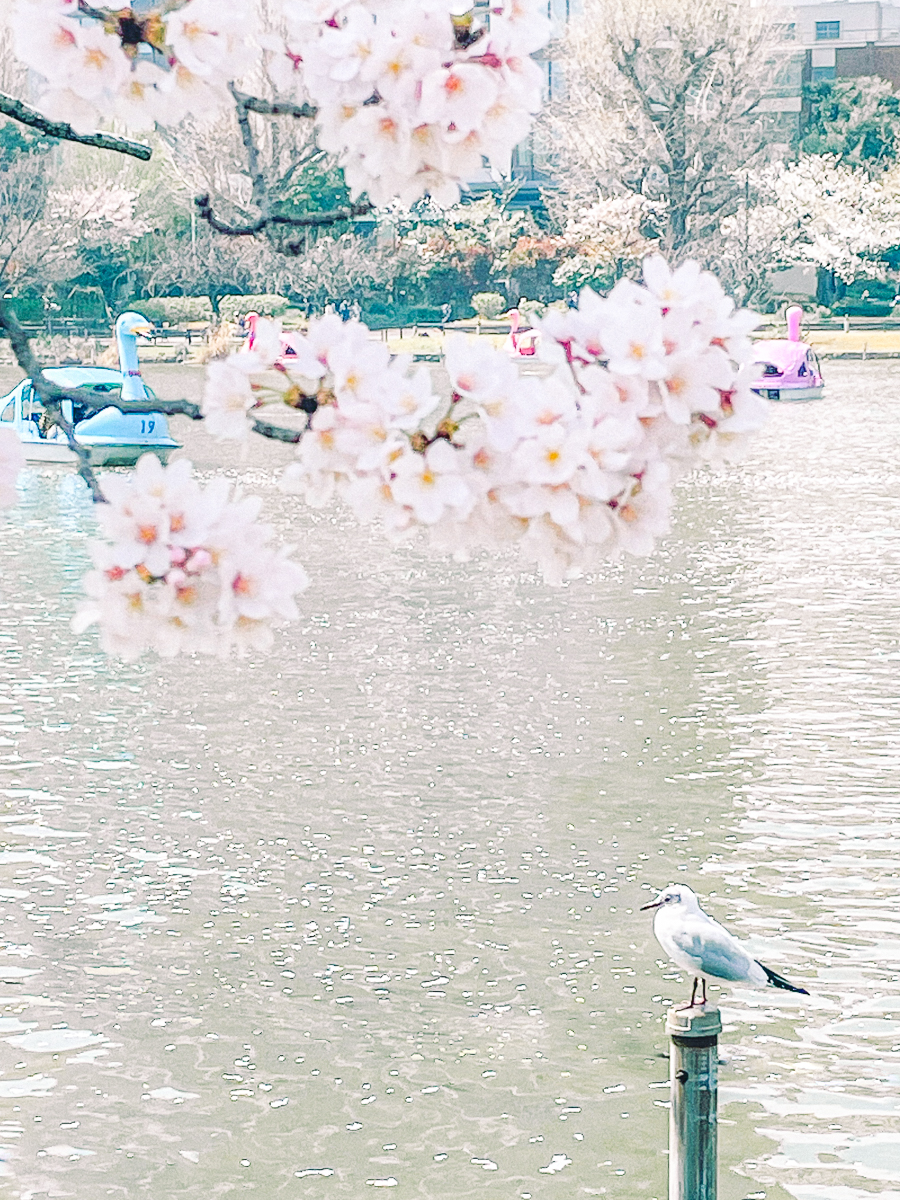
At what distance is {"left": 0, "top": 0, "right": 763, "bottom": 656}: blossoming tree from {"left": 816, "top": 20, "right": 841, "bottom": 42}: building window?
97.4 meters

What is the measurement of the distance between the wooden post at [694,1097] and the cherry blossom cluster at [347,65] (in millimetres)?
2536

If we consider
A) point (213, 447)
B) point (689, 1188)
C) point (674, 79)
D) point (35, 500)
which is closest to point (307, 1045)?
point (689, 1188)

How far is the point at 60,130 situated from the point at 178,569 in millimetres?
758

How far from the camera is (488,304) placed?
193 ft

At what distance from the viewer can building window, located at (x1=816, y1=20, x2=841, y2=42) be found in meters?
95.4

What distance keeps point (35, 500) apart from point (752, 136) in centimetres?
4442

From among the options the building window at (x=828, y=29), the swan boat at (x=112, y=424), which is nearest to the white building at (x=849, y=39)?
the building window at (x=828, y=29)

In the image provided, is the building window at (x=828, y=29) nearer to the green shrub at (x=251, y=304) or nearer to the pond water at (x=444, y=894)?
the green shrub at (x=251, y=304)

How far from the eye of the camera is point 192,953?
7863 millimetres

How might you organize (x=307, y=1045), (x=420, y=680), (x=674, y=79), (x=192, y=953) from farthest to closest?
(x=674, y=79)
(x=420, y=680)
(x=192, y=953)
(x=307, y=1045)

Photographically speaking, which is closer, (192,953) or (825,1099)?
(825,1099)

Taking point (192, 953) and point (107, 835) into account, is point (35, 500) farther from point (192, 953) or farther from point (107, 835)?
point (192, 953)

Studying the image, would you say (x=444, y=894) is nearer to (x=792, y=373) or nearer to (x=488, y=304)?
(x=792, y=373)

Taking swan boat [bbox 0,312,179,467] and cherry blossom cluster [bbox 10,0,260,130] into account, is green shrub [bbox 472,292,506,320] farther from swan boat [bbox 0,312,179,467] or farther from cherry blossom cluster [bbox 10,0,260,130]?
cherry blossom cluster [bbox 10,0,260,130]
